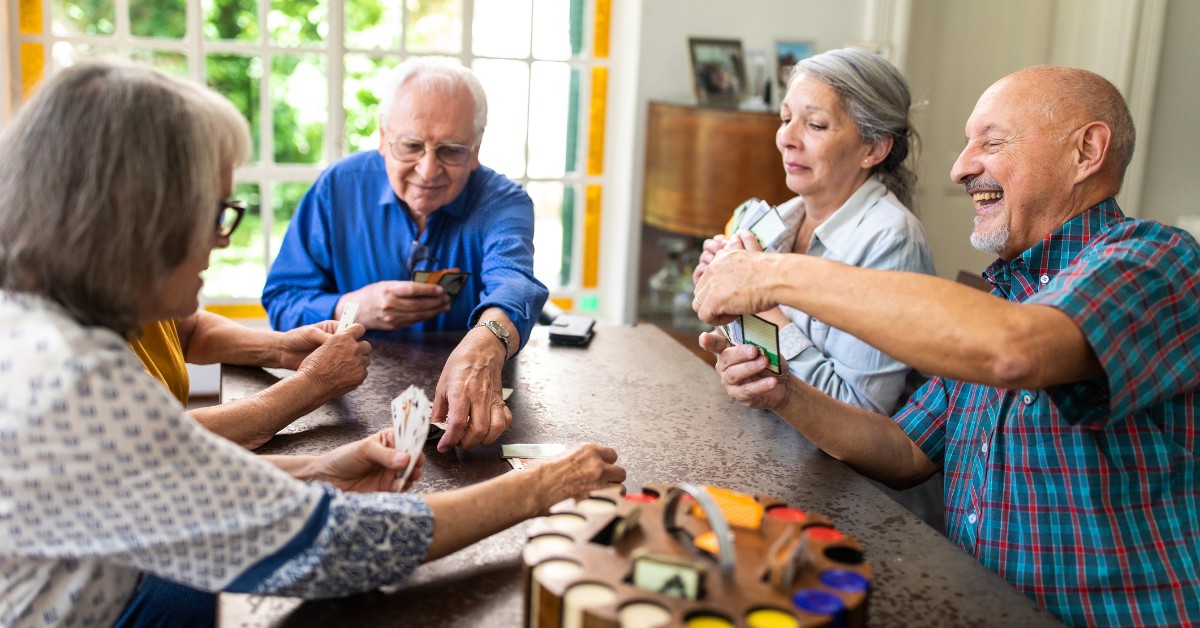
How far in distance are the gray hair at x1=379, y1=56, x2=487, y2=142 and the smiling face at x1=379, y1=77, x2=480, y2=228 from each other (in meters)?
0.01

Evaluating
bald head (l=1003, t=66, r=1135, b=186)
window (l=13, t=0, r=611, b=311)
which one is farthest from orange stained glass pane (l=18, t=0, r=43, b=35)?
bald head (l=1003, t=66, r=1135, b=186)

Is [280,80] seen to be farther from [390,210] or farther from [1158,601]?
[1158,601]

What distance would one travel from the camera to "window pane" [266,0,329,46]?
433 cm

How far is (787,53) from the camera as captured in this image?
A: 15.0 feet

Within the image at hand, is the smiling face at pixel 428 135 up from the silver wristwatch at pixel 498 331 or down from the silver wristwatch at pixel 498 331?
up

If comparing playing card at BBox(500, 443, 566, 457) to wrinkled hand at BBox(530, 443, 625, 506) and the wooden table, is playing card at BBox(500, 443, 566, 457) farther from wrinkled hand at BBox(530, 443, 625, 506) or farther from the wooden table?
wrinkled hand at BBox(530, 443, 625, 506)

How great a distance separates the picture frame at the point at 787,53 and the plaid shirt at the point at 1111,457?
9.66ft

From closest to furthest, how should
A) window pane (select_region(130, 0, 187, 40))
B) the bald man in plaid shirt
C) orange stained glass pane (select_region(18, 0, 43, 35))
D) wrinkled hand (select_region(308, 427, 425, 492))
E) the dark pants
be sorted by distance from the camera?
the bald man in plaid shirt → wrinkled hand (select_region(308, 427, 425, 492)) → the dark pants → orange stained glass pane (select_region(18, 0, 43, 35)) → window pane (select_region(130, 0, 187, 40))

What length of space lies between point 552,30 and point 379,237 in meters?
2.24

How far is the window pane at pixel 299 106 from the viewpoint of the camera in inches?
173

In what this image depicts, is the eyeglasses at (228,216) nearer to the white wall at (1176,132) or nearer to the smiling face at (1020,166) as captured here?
the smiling face at (1020,166)

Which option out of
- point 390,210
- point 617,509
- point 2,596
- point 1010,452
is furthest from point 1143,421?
point 390,210

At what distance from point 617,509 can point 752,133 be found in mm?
3086

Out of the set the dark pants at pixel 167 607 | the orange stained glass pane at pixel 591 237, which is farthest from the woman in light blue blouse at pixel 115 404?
the orange stained glass pane at pixel 591 237
